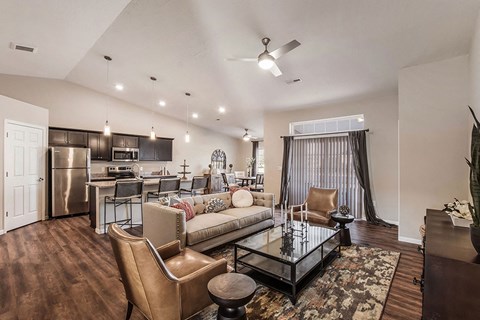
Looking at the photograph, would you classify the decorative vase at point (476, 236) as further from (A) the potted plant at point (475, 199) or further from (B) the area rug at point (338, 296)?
(B) the area rug at point (338, 296)

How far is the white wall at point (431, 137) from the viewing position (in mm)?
3320

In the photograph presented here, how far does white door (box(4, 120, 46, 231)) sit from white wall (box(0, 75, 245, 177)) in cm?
100

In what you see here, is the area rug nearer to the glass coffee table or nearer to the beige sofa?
the glass coffee table

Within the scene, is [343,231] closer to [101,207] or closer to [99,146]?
[101,207]

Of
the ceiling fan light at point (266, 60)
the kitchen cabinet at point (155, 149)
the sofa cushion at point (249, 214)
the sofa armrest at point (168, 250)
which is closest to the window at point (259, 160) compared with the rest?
the kitchen cabinet at point (155, 149)

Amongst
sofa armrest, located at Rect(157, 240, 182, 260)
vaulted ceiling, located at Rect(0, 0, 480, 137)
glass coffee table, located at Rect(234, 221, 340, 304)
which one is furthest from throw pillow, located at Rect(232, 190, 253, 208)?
vaulted ceiling, located at Rect(0, 0, 480, 137)

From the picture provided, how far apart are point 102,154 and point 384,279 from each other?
723 centimetres

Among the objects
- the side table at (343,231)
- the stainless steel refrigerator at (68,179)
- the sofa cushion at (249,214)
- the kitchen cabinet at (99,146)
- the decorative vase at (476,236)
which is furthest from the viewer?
the kitchen cabinet at (99,146)

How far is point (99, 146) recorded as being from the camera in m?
6.40

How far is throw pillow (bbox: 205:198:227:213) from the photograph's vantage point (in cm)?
388

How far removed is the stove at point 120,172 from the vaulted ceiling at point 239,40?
109 inches

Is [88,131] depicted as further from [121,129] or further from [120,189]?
[120,189]

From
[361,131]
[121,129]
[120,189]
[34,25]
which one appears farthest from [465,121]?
[121,129]

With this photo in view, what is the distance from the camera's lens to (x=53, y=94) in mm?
5785
